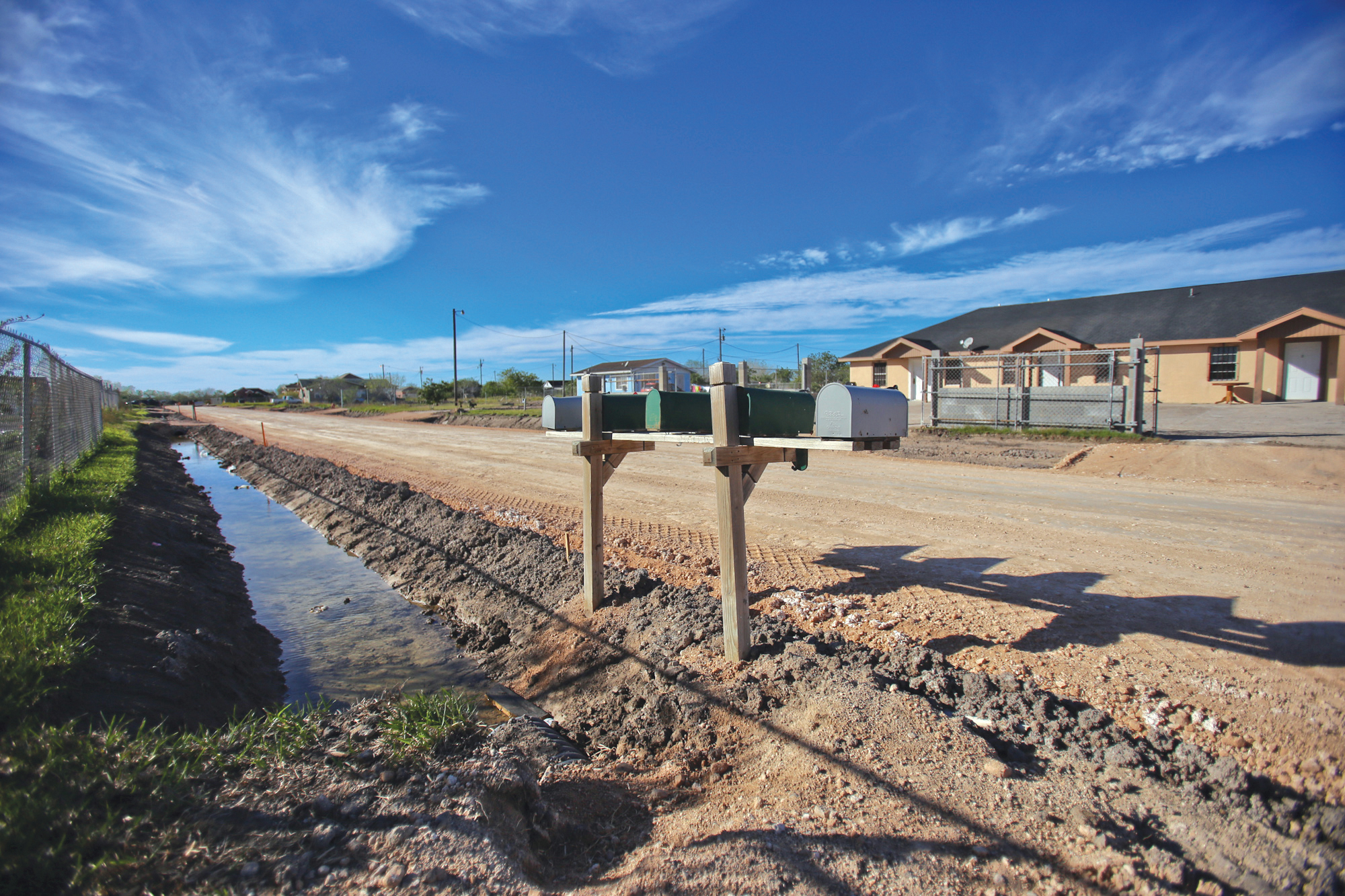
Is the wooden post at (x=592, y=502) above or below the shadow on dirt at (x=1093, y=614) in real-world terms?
above

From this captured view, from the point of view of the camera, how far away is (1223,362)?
23.7 meters

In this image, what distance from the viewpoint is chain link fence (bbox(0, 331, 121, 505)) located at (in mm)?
6344

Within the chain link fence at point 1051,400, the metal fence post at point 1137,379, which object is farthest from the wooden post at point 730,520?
the metal fence post at point 1137,379

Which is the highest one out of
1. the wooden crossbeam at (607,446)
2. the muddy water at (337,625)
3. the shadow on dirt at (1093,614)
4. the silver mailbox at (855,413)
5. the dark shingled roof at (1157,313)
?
the dark shingled roof at (1157,313)

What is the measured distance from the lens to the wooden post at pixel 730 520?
402cm

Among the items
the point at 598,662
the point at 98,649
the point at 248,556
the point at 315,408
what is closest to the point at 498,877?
the point at 598,662

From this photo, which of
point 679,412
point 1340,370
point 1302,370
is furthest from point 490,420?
point 1340,370

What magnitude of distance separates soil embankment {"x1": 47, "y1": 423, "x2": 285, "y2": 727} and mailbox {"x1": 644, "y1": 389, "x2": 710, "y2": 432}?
325cm

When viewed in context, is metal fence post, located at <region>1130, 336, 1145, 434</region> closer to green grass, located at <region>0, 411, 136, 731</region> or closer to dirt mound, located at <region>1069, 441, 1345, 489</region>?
dirt mound, located at <region>1069, 441, 1345, 489</region>

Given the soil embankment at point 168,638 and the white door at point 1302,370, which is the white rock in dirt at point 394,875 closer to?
the soil embankment at point 168,638

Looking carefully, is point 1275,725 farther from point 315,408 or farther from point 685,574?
point 315,408

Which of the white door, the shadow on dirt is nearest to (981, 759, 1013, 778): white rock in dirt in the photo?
the shadow on dirt

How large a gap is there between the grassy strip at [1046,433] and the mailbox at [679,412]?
563 inches

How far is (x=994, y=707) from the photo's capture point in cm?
337
